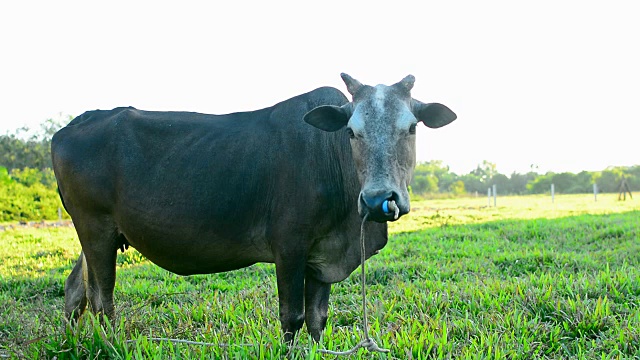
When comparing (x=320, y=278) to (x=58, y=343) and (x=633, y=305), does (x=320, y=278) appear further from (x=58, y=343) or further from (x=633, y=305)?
(x=633, y=305)

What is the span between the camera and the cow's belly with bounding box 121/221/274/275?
11.6ft

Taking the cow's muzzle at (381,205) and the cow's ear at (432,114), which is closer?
the cow's muzzle at (381,205)

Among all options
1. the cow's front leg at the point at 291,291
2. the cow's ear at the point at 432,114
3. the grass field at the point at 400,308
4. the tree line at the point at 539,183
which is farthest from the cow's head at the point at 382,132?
the tree line at the point at 539,183

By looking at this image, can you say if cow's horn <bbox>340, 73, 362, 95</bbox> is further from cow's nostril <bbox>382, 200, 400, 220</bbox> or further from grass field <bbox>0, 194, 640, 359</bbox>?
grass field <bbox>0, 194, 640, 359</bbox>

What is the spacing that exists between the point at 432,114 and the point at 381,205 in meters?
1.04

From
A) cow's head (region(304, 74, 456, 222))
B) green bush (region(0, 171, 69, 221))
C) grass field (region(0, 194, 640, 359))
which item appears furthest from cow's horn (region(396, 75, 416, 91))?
green bush (region(0, 171, 69, 221))

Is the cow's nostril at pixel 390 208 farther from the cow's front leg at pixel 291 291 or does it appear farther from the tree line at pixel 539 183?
the tree line at pixel 539 183

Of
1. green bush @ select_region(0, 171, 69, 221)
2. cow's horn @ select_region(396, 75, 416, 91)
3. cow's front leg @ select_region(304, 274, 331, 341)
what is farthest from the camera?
green bush @ select_region(0, 171, 69, 221)

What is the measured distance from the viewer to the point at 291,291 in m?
3.31

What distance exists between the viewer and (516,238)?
9523 mm

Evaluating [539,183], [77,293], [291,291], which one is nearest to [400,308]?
[291,291]

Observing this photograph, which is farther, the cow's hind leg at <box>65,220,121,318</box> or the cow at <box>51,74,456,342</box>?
the cow's hind leg at <box>65,220,121,318</box>

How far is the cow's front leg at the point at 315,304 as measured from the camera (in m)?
3.69

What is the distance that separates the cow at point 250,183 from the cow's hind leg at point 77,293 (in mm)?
244
